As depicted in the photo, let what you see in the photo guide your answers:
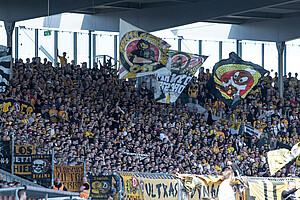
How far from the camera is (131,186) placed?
20.0 meters

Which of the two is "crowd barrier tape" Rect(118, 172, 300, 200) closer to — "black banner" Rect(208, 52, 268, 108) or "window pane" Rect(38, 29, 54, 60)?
"black banner" Rect(208, 52, 268, 108)

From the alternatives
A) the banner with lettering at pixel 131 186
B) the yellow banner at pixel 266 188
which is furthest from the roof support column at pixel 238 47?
the banner with lettering at pixel 131 186

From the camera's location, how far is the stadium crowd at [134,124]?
23.9 metres

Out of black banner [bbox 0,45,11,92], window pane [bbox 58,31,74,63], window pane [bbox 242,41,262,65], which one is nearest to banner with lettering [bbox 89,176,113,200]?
black banner [bbox 0,45,11,92]

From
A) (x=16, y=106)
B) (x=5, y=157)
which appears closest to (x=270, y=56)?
(x=16, y=106)

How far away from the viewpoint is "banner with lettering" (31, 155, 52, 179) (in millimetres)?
20312

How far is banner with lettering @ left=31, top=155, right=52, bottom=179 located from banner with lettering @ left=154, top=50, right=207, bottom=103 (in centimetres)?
919

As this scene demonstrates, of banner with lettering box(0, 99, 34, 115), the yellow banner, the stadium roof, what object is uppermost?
the stadium roof

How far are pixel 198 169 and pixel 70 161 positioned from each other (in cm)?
716

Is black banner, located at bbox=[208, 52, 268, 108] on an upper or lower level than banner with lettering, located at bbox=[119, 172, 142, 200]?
upper

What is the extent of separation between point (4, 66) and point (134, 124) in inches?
246

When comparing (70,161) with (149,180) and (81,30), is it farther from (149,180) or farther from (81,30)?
(81,30)

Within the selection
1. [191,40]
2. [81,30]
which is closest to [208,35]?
[191,40]

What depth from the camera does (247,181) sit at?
21.4 m
